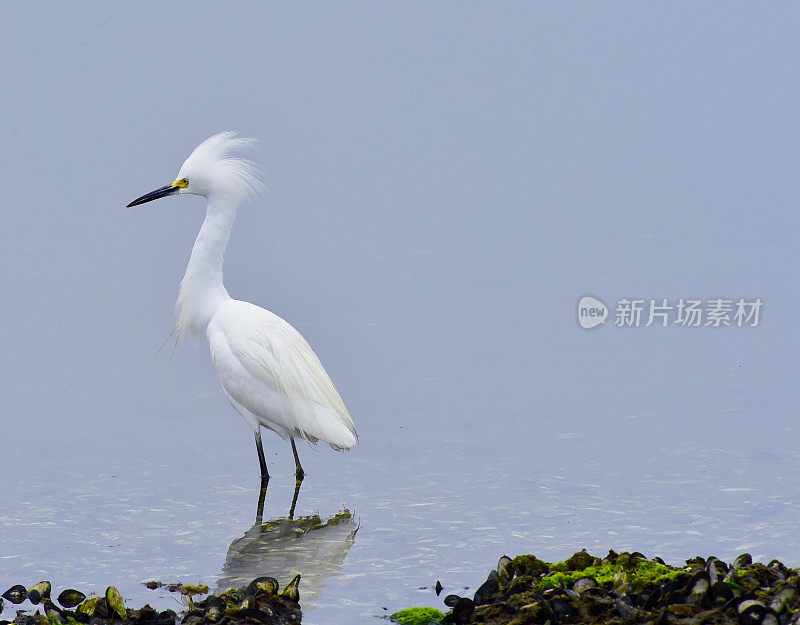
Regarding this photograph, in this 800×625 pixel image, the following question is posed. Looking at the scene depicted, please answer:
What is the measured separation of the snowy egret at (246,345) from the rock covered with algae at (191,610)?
206cm

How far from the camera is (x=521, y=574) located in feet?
17.8

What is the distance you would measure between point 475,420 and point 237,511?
2.05 m

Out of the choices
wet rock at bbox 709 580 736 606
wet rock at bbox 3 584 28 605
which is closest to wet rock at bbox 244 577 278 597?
wet rock at bbox 3 584 28 605

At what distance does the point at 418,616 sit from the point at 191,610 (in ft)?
3.12

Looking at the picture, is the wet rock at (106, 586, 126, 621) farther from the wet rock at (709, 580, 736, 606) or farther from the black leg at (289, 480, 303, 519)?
the wet rock at (709, 580, 736, 606)

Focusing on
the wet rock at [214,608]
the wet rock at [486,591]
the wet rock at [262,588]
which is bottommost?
the wet rock at [214,608]

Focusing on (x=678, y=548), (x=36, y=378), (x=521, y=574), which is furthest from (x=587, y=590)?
(x=36, y=378)

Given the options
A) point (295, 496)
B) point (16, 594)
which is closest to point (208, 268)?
point (295, 496)

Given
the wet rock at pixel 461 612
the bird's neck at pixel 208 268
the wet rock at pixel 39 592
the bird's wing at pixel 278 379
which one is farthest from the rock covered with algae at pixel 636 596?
the bird's neck at pixel 208 268

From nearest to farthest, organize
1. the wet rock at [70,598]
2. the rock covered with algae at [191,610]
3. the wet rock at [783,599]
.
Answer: the wet rock at [783,599]
the rock covered with algae at [191,610]
the wet rock at [70,598]

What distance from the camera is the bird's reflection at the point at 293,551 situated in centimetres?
591

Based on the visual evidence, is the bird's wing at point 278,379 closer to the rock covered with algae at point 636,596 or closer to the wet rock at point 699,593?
the rock covered with algae at point 636,596

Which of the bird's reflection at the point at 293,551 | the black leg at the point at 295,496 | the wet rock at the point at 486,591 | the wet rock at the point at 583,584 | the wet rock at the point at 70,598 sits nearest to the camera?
the wet rock at the point at 583,584

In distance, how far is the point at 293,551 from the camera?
637 cm
